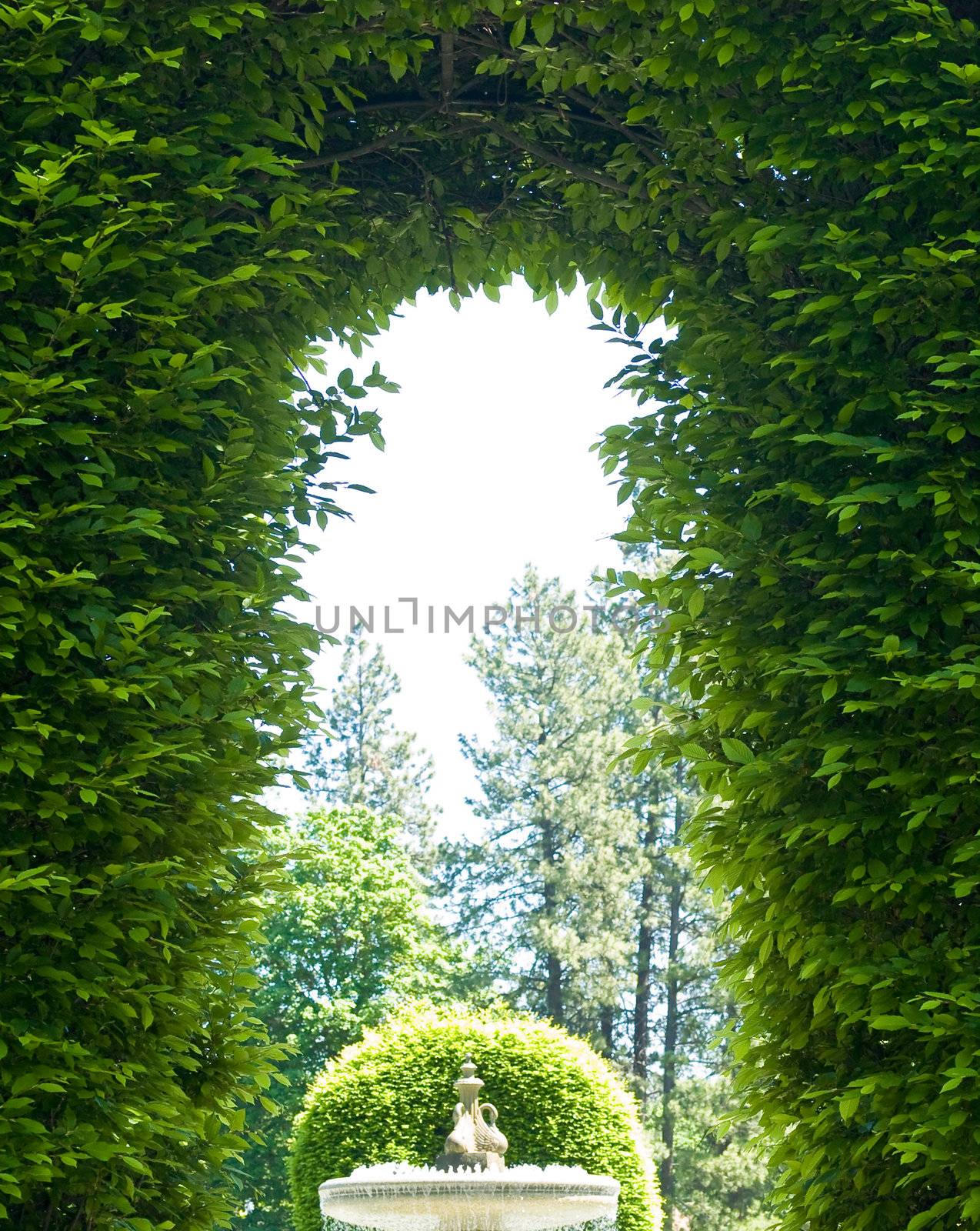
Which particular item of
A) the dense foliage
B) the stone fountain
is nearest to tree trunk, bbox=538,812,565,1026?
the dense foliage

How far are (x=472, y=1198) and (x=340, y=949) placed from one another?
1562cm

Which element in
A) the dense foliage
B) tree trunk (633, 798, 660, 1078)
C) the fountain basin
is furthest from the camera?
tree trunk (633, 798, 660, 1078)

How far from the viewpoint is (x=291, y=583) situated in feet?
12.2

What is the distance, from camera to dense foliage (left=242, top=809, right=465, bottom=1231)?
22000mm

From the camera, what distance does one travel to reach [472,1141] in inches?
337

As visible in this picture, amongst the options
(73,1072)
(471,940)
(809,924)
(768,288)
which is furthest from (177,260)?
(471,940)


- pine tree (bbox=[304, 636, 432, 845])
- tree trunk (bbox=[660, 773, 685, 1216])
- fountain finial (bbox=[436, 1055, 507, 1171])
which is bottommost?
fountain finial (bbox=[436, 1055, 507, 1171])

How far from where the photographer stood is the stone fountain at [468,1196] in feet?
24.8

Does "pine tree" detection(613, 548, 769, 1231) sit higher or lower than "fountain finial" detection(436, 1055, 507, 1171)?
higher

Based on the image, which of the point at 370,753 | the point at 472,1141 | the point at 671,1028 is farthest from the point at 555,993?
the point at 472,1141

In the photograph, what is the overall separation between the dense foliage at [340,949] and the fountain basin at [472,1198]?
535 inches

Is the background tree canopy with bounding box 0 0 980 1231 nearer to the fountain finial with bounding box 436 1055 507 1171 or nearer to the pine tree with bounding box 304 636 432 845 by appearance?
the fountain finial with bounding box 436 1055 507 1171

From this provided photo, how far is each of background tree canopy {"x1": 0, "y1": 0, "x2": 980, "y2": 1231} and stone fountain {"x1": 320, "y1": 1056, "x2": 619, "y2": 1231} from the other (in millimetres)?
4471

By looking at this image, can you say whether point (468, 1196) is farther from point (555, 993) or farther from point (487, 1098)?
point (555, 993)
